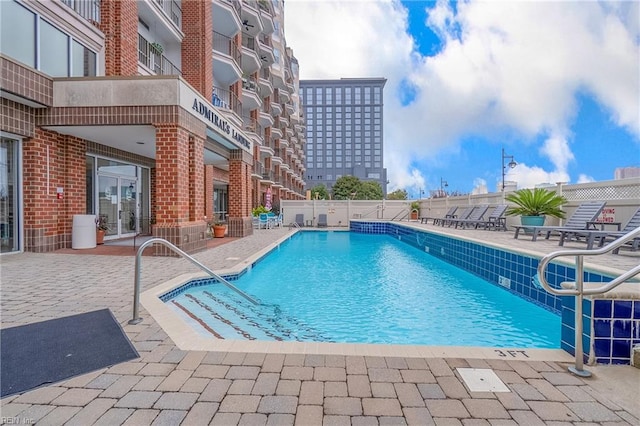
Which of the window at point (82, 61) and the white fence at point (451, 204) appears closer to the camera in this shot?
the white fence at point (451, 204)

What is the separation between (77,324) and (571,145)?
20361 mm


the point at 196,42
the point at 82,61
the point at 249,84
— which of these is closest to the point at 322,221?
the point at 249,84

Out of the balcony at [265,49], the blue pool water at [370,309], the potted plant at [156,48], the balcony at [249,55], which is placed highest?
the balcony at [265,49]

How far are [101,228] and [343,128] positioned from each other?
381ft

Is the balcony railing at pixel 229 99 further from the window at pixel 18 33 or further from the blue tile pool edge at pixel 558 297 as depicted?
the blue tile pool edge at pixel 558 297

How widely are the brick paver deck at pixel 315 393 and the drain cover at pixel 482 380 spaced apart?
41mm

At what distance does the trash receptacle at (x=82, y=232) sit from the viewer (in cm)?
774

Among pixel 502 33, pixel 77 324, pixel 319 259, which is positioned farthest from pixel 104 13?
pixel 502 33

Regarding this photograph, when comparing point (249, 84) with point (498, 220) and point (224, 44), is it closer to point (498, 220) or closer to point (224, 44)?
point (224, 44)

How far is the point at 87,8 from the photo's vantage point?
891 centimetres

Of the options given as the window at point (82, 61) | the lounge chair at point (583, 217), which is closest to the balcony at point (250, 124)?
the window at point (82, 61)

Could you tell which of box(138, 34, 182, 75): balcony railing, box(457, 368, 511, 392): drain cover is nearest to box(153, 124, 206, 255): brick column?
box(457, 368, 511, 392): drain cover

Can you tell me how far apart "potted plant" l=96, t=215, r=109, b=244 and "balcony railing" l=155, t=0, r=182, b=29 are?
8176 millimetres

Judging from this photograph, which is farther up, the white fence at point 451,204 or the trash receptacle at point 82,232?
the white fence at point 451,204
